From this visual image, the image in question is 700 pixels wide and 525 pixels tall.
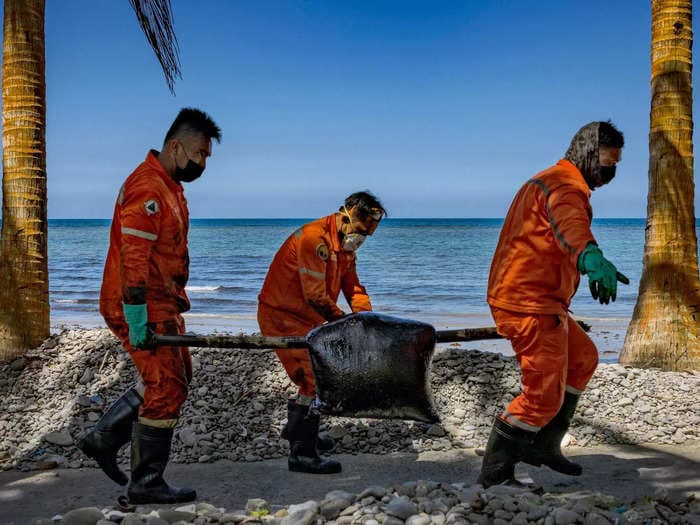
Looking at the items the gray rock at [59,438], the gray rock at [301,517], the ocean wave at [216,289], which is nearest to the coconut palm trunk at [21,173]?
the gray rock at [59,438]

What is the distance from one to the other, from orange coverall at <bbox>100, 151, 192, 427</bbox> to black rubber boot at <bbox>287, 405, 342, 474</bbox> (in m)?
Answer: 1.08

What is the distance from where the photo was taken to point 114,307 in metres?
4.39

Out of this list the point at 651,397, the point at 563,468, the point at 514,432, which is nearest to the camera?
the point at 514,432

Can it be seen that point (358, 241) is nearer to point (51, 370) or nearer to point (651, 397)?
point (651, 397)

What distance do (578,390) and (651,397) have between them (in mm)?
2644

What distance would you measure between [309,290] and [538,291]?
1.45 m

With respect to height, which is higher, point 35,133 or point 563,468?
point 35,133

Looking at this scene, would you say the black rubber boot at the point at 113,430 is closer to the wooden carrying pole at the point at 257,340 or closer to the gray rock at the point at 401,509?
the wooden carrying pole at the point at 257,340

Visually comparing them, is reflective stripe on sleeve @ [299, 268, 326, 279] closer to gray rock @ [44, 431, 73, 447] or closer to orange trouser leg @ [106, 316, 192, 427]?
orange trouser leg @ [106, 316, 192, 427]

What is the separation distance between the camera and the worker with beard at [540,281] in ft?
13.2

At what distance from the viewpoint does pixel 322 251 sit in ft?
16.1

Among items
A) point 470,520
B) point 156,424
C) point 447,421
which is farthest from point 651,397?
point 156,424

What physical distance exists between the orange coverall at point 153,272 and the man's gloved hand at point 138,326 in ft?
0.13

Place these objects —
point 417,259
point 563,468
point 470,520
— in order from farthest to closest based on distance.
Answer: point 417,259, point 563,468, point 470,520
